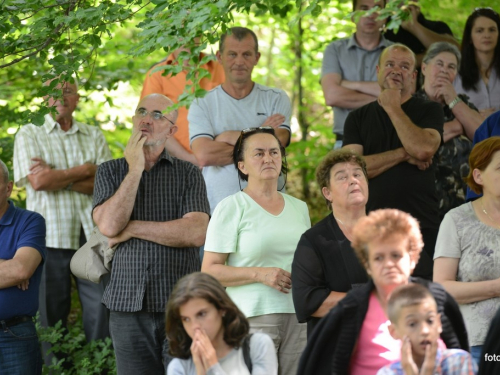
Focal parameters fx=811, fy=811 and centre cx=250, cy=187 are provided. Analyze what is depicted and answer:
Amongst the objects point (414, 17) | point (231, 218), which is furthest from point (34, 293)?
point (414, 17)

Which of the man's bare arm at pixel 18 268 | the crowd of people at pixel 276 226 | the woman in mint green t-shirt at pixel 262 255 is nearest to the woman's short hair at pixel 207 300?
the crowd of people at pixel 276 226

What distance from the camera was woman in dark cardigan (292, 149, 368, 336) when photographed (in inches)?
161

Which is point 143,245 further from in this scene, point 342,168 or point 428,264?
point 428,264

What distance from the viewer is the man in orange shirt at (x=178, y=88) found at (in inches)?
254

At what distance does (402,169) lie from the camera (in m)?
5.59

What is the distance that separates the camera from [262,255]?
4633mm

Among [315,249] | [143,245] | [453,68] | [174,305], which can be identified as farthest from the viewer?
[453,68]

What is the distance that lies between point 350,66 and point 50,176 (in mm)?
2658

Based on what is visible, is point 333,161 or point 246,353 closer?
point 246,353

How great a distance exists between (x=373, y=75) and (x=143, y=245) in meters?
2.94

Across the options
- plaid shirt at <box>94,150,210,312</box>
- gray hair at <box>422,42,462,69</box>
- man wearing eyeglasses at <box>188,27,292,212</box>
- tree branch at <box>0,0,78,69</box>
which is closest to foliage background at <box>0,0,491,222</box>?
tree branch at <box>0,0,78,69</box>

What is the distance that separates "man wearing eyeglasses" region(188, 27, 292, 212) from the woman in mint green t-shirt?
104 cm

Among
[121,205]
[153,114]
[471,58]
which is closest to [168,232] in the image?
[121,205]

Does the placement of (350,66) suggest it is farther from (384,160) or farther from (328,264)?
(328,264)
